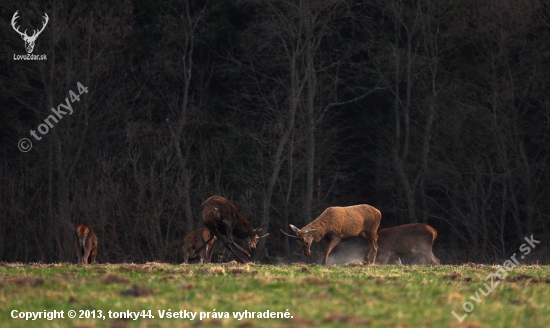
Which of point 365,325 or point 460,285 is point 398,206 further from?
point 365,325

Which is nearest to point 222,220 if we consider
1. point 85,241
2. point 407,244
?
point 85,241

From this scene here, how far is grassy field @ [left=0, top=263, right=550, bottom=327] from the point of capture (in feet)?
35.9

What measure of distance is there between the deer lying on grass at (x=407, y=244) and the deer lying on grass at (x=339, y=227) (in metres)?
1.43

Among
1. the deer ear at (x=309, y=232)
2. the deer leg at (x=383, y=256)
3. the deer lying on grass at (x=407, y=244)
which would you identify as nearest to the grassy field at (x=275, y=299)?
the deer ear at (x=309, y=232)

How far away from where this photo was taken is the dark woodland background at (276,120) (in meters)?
38.3

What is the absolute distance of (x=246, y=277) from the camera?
1481 centimetres

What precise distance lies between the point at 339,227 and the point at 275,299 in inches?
573

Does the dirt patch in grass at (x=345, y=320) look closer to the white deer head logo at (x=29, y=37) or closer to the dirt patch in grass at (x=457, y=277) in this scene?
the dirt patch in grass at (x=457, y=277)

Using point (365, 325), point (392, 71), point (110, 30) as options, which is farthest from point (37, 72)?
point (365, 325)

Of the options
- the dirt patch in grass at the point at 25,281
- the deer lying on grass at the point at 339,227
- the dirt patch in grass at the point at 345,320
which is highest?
the dirt patch in grass at the point at 345,320

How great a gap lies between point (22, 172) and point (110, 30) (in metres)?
6.75

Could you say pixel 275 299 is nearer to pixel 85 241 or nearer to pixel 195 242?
pixel 85 241

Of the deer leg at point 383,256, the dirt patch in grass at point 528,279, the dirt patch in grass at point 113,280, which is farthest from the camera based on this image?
the deer leg at point 383,256

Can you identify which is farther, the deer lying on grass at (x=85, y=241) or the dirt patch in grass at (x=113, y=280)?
the deer lying on grass at (x=85, y=241)
